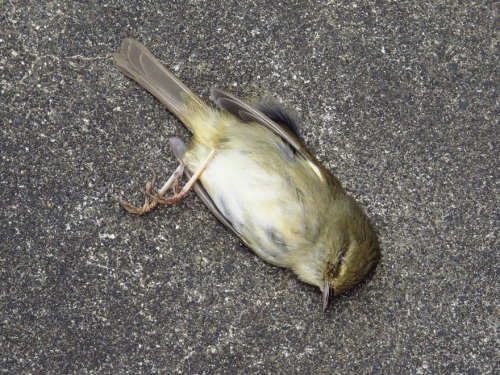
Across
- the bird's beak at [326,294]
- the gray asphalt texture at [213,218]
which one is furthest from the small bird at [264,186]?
the gray asphalt texture at [213,218]

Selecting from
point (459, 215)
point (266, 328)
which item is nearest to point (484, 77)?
point (459, 215)

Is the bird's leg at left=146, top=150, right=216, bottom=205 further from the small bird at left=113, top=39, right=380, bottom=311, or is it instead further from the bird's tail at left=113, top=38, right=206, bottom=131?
the bird's tail at left=113, top=38, right=206, bottom=131

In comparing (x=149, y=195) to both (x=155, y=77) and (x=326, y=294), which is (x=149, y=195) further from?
(x=326, y=294)

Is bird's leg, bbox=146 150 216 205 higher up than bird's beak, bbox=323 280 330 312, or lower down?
higher up

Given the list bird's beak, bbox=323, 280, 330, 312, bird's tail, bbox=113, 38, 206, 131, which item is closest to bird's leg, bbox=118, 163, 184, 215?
bird's tail, bbox=113, 38, 206, 131

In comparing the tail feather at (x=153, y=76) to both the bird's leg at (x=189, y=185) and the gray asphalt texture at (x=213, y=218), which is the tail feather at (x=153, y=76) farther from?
the bird's leg at (x=189, y=185)

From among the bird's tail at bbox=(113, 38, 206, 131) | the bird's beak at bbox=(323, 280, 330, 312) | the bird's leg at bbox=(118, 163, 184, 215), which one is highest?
the bird's tail at bbox=(113, 38, 206, 131)

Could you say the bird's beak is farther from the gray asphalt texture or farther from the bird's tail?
the bird's tail

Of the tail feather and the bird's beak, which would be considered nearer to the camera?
the bird's beak
